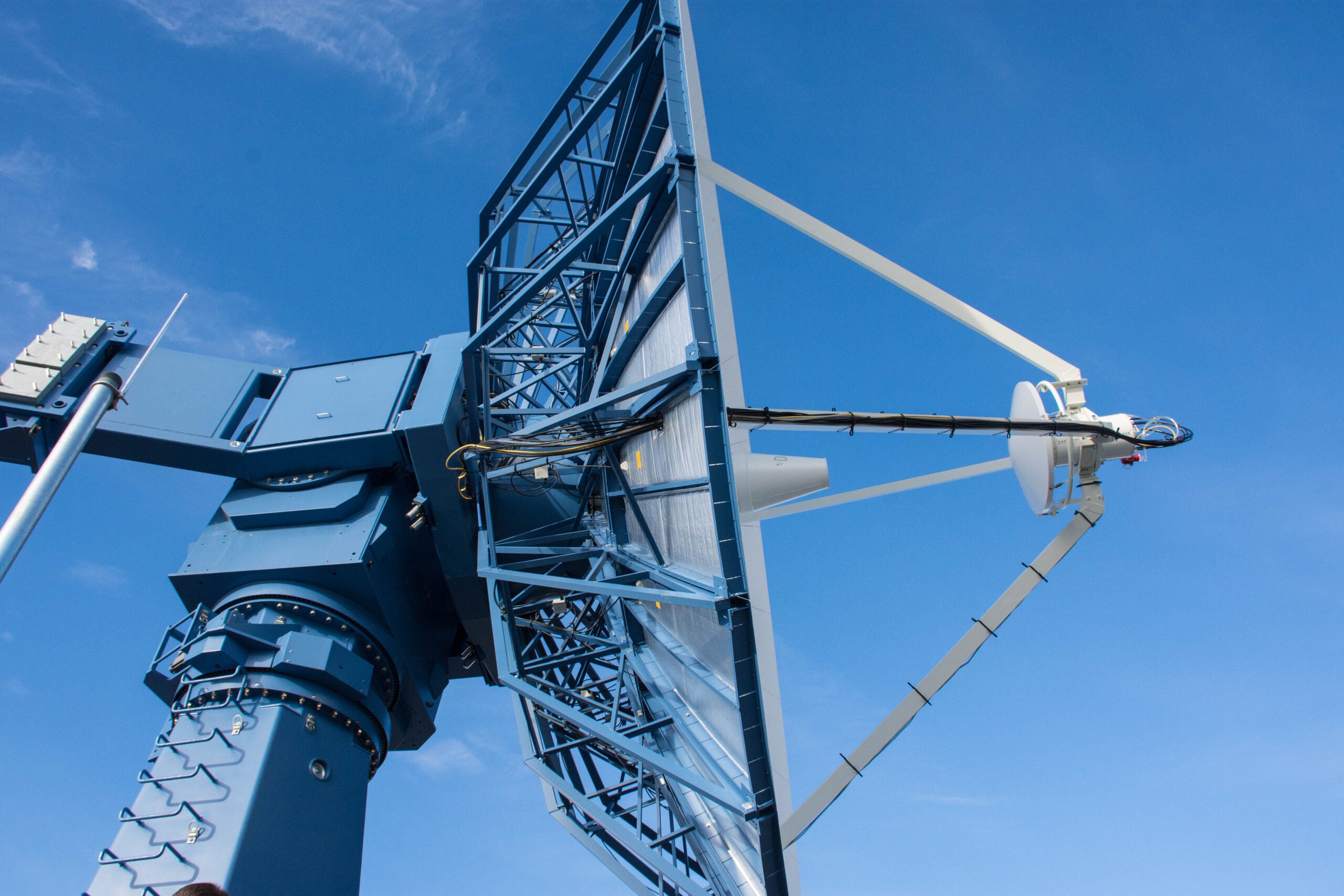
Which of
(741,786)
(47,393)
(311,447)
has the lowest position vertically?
(741,786)

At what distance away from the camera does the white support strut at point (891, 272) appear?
1125 centimetres

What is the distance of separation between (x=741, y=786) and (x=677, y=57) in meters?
10.2

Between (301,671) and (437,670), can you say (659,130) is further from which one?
(437,670)

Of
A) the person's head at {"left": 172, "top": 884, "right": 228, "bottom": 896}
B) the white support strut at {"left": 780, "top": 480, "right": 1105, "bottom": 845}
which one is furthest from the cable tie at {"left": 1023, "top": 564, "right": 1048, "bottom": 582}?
the person's head at {"left": 172, "top": 884, "right": 228, "bottom": 896}

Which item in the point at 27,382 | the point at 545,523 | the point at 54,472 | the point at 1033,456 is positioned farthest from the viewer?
the point at 545,523

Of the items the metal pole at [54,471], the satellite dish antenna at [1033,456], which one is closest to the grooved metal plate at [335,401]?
the metal pole at [54,471]

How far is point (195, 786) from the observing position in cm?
1105

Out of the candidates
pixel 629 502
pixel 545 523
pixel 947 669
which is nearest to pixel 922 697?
pixel 947 669

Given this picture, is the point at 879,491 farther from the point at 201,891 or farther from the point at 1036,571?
the point at 201,891

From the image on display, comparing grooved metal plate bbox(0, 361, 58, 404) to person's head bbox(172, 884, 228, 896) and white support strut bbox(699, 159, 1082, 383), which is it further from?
white support strut bbox(699, 159, 1082, 383)

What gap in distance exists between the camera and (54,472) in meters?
6.30

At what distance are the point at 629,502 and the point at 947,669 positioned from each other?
18.4 ft

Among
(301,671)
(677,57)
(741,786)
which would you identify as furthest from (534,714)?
(677,57)

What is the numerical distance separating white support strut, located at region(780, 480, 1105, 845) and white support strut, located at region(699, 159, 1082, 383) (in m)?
1.90
